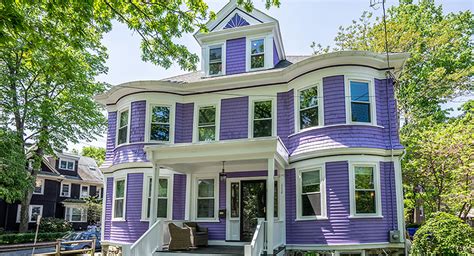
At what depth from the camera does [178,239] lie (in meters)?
10.1

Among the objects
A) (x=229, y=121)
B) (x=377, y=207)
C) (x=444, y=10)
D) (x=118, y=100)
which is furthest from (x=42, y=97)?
(x=444, y=10)

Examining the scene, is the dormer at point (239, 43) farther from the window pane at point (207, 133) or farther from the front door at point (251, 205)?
the front door at point (251, 205)

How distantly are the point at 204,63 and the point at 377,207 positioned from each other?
8.18 metres

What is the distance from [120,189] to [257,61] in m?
Result: 7.07

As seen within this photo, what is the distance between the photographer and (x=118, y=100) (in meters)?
14.3

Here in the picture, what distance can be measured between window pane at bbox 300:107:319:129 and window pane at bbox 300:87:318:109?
16 cm

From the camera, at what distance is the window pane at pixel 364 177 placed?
Answer: 10461 millimetres

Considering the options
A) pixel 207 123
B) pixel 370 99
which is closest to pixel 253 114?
pixel 207 123

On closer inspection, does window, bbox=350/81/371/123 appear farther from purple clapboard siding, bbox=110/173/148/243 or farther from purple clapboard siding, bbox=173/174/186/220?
purple clapboard siding, bbox=110/173/148/243

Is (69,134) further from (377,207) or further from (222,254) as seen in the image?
(377,207)

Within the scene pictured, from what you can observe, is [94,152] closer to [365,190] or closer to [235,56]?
[235,56]

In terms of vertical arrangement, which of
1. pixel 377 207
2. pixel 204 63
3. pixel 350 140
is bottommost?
pixel 377 207

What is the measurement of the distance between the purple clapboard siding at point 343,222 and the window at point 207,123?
Answer: 434 centimetres

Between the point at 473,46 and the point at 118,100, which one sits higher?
the point at 473,46
